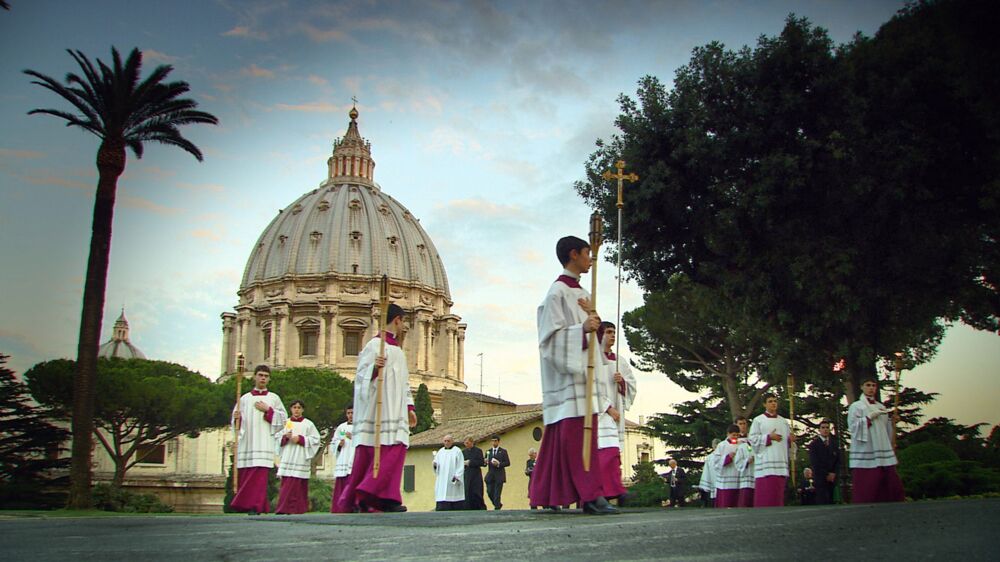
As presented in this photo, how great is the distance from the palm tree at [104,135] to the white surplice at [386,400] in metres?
13.3

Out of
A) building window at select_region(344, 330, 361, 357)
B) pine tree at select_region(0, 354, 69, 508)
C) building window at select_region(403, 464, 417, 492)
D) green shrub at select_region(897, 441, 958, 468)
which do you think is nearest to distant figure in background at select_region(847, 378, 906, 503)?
green shrub at select_region(897, 441, 958, 468)

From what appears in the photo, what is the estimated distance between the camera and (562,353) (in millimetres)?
7766

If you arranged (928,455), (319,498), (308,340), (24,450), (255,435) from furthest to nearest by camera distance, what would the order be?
1. (308,340)
2. (319,498)
3. (24,450)
4. (928,455)
5. (255,435)

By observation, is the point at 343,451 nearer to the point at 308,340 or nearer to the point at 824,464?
the point at 824,464

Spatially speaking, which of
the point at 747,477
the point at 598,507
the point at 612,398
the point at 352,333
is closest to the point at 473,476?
the point at 747,477

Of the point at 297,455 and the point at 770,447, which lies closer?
the point at 770,447

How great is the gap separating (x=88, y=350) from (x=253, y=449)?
10.0m

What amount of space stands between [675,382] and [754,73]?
2101 centimetres

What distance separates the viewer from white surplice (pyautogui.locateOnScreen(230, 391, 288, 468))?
1326 centimetres

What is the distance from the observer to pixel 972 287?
17062 mm

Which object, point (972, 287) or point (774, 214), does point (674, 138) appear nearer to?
point (774, 214)

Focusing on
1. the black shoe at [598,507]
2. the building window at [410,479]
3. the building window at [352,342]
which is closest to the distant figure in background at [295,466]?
the black shoe at [598,507]

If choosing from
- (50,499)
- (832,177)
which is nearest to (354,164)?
(50,499)

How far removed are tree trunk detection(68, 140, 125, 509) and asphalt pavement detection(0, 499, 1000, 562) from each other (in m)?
16.7
